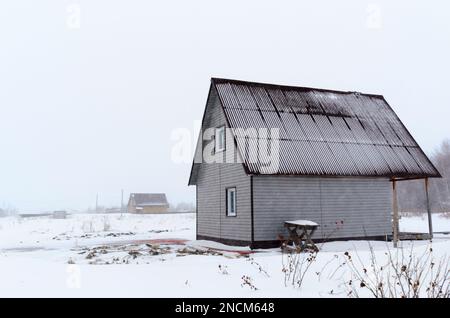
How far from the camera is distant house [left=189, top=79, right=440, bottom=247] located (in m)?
15.8

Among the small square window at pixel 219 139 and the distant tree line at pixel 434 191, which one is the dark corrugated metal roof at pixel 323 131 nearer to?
→ the small square window at pixel 219 139

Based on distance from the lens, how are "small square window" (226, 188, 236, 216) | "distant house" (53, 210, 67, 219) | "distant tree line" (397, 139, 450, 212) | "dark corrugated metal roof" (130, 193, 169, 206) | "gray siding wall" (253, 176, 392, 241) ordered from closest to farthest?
"gray siding wall" (253, 176, 392, 241)
"small square window" (226, 188, 236, 216)
"distant house" (53, 210, 67, 219)
"distant tree line" (397, 139, 450, 212)
"dark corrugated metal roof" (130, 193, 169, 206)

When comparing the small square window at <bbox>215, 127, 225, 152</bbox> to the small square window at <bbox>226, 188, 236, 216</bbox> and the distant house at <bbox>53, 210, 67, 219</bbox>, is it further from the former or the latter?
the distant house at <bbox>53, 210, 67, 219</bbox>

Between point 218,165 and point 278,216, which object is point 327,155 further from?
point 218,165

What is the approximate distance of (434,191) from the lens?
68500 millimetres

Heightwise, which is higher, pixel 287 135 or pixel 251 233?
pixel 287 135

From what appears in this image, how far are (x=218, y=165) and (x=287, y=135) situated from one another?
336 cm

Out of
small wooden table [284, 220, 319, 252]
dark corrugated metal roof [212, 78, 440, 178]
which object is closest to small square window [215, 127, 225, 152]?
dark corrugated metal roof [212, 78, 440, 178]

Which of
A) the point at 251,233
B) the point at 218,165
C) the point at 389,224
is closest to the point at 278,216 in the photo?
the point at 251,233

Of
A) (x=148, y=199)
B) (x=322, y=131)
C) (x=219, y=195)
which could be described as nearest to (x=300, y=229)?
(x=219, y=195)

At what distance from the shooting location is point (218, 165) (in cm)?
1858

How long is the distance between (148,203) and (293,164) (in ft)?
220

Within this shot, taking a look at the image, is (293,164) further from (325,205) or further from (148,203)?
(148,203)

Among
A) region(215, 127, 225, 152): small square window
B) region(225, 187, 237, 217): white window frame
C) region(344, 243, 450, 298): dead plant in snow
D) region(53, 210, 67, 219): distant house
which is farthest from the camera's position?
region(53, 210, 67, 219): distant house
